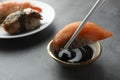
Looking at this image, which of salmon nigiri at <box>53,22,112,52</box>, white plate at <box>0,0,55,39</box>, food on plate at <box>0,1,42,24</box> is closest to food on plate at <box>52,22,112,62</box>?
salmon nigiri at <box>53,22,112,52</box>

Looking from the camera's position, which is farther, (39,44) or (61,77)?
(39,44)

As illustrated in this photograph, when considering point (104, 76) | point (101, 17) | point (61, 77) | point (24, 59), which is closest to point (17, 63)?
point (24, 59)

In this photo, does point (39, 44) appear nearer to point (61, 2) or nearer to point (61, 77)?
point (61, 77)

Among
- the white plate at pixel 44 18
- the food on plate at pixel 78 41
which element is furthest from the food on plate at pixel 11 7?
the food on plate at pixel 78 41

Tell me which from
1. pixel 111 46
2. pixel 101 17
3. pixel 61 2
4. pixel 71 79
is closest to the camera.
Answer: pixel 71 79

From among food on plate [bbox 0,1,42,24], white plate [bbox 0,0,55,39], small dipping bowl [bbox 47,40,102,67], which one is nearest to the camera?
small dipping bowl [bbox 47,40,102,67]

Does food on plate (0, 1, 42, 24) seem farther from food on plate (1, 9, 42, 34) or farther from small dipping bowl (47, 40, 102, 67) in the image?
small dipping bowl (47, 40, 102, 67)

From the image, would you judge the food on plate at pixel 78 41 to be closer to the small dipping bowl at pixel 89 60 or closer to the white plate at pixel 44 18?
the small dipping bowl at pixel 89 60
